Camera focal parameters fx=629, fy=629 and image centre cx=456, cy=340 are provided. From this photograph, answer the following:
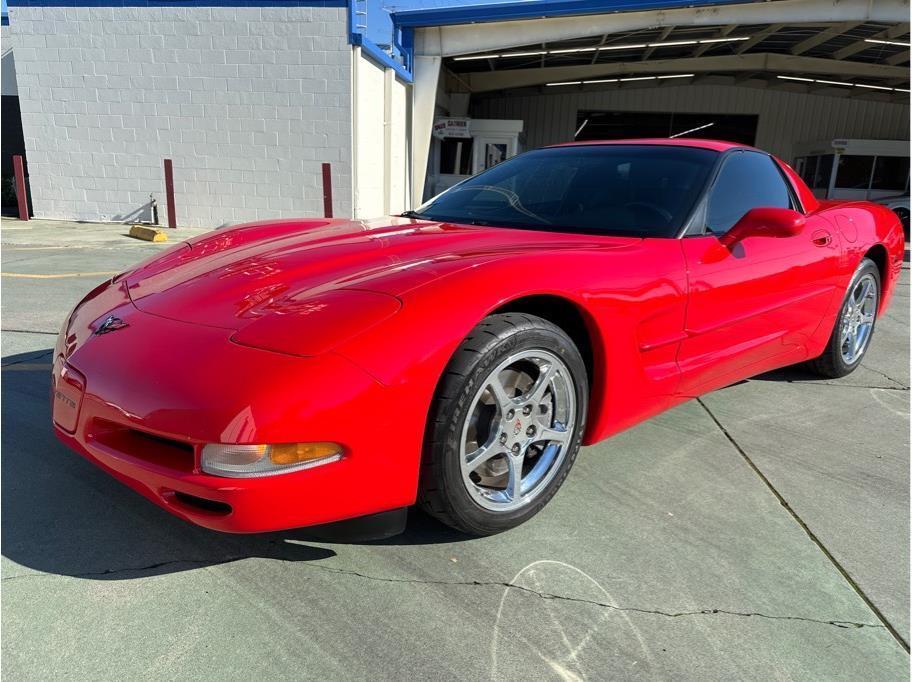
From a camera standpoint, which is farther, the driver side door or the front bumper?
the driver side door

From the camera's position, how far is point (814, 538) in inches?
83.8

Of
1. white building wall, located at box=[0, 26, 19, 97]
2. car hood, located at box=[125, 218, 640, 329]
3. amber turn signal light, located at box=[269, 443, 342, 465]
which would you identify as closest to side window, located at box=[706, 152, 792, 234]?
car hood, located at box=[125, 218, 640, 329]

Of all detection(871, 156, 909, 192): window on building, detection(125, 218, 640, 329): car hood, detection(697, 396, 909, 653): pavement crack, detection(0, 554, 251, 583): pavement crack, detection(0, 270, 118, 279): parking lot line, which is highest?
detection(871, 156, 909, 192): window on building

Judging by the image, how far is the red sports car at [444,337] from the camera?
1.57m

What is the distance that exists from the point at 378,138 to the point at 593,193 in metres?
12.2

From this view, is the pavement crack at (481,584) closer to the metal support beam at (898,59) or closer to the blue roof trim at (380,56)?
the blue roof trim at (380,56)

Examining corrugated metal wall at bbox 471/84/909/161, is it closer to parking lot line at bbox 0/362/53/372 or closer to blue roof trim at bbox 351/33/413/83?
blue roof trim at bbox 351/33/413/83

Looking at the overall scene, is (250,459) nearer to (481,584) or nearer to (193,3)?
(481,584)

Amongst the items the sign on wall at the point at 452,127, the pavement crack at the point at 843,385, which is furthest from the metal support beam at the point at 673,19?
the pavement crack at the point at 843,385

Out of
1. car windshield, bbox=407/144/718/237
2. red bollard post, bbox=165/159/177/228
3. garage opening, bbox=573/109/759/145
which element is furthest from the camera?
garage opening, bbox=573/109/759/145

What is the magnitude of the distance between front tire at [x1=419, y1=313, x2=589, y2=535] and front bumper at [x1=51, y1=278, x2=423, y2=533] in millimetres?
108

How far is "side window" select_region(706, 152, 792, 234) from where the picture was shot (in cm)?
275

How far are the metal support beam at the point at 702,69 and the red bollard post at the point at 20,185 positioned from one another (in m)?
14.6

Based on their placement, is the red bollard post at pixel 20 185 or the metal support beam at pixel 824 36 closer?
the red bollard post at pixel 20 185
